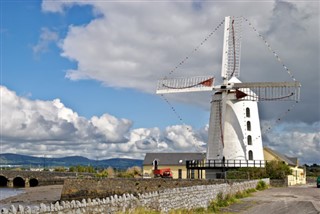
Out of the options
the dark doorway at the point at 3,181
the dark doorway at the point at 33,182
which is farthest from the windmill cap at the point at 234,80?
the dark doorway at the point at 3,181

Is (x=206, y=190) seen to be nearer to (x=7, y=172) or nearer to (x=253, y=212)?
(x=253, y=212)

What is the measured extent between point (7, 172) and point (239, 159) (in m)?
69.1

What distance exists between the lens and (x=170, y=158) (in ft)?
358

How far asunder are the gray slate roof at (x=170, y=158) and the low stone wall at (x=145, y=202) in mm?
69703

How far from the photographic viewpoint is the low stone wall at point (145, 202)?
53.1 ft

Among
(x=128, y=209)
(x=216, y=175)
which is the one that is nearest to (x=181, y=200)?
(x=128, y=209)

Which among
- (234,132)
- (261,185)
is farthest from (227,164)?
(261,185)

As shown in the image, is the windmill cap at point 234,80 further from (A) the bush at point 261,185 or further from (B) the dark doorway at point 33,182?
(B) the dark doorway at point 33,182

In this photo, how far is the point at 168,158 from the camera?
109m

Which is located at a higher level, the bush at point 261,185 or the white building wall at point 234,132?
→ the white building wall at point 234,132

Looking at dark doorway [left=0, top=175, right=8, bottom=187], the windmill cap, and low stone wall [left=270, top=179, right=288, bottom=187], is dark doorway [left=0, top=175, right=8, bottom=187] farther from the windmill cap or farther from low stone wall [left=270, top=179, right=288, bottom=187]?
low stone wall [left=270, top=179, right=288, bottom=187]

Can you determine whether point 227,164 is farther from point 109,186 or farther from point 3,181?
point 3,181

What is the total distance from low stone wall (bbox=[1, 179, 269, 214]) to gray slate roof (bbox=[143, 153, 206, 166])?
69703mm

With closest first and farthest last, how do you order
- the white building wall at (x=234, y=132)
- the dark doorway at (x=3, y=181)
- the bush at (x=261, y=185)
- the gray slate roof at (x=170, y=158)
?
the bush at (x=261, y=185) → the white building wall at (x=234, y=132) → the gray slate roof at (x=170, y=158) → the dark doorway at (x=3, y=181)
